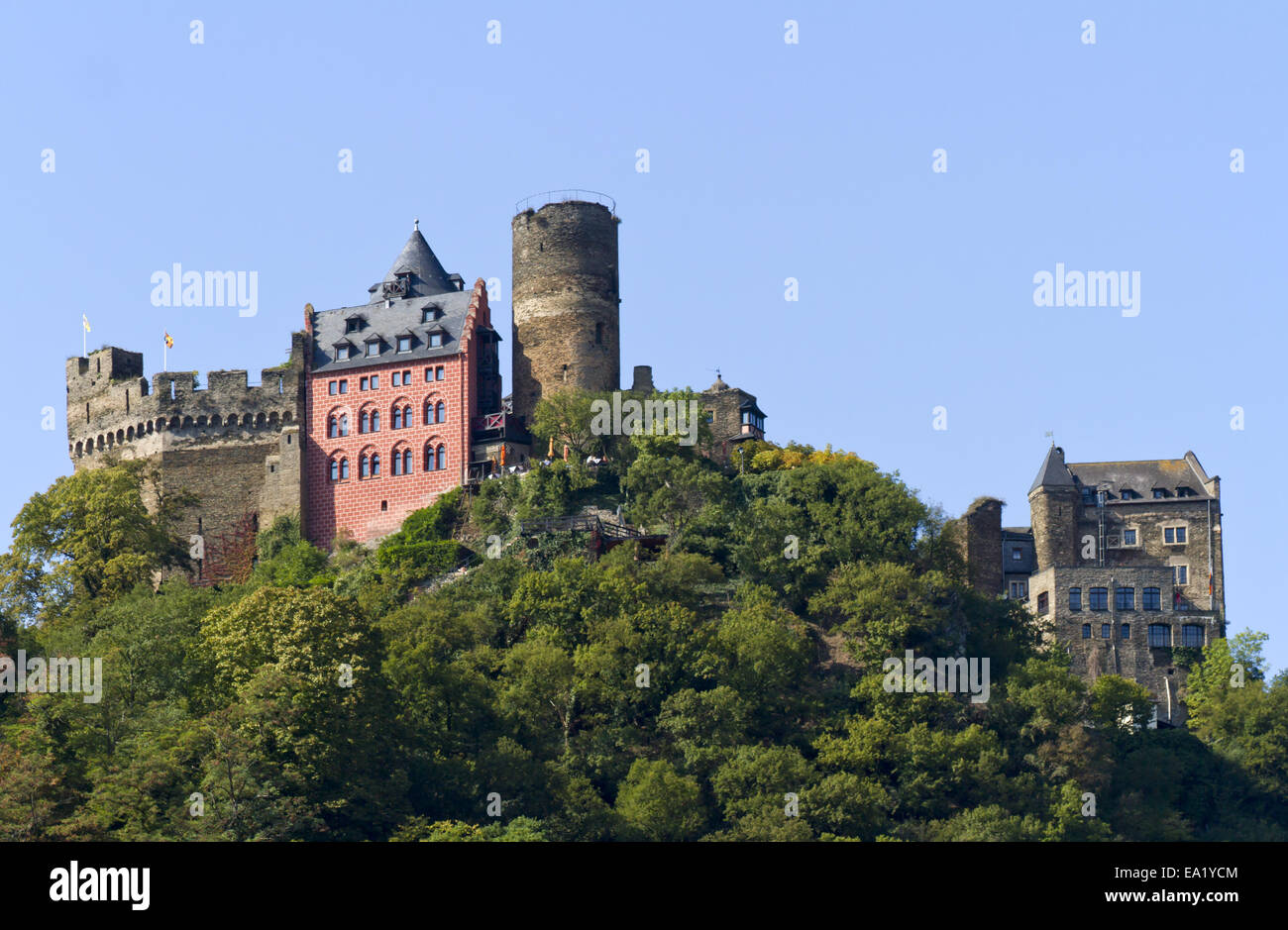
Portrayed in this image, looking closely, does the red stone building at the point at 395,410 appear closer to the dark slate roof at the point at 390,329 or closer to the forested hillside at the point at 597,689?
the dark slate roof at the point at 390,329

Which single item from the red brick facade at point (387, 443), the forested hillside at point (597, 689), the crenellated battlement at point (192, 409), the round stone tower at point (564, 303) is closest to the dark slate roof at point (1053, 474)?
the forested hillside at point (597, 689)

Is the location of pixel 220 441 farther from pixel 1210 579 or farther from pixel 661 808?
pixel 1210 579

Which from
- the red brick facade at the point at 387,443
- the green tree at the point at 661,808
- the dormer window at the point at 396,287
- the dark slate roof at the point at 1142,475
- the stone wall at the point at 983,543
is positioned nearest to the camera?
the green tree at the point at 661,808

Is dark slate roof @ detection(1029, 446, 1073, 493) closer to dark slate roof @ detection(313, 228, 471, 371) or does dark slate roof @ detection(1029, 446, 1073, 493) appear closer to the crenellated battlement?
dark slate roof @ detection(313, 228, 471, 371)

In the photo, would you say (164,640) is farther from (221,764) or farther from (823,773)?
(823,773)

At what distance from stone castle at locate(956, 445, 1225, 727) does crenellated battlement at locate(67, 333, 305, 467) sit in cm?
3231

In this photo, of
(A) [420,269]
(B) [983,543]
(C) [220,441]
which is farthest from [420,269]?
(B) [983,543]

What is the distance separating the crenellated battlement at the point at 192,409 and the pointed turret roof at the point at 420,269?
6.12m

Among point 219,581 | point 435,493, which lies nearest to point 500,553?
point 435,493

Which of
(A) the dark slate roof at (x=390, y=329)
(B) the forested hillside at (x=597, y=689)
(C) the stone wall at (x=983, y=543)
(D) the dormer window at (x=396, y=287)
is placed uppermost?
(D) the dormer window at (x=396, y=287)

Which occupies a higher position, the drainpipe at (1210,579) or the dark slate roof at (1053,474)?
the dark slate roof at (1053,474)

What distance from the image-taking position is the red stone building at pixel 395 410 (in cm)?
10712

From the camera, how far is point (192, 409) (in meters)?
111

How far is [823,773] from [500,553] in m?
20.1
